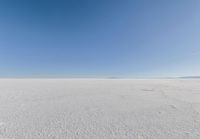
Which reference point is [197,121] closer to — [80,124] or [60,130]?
[80,124]

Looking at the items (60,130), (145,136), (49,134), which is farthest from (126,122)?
(49,134)

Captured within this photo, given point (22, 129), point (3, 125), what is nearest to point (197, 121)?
point (22, 129)

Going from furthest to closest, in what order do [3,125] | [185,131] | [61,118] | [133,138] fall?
[61,118] → [3,125] → [185,131] → [133,138]

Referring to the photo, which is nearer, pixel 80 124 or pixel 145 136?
pixel 145 136

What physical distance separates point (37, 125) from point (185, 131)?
3186 mm

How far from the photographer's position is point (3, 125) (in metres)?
2.33

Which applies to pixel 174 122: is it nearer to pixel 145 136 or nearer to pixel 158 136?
pixel 158 136

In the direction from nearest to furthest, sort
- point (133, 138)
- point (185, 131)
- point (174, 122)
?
point (133, 138) < point (185, 131) < point (174, 122)

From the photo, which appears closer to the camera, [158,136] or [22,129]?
[158,136]

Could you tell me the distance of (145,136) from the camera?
1.97m

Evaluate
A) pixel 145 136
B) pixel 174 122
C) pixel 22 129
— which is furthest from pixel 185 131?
pixel 22 129

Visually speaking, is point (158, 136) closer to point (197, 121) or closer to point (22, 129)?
point (197, 121)

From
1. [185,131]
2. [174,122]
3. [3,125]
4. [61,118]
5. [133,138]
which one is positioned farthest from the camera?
[61,118]

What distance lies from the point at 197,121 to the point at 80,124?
288cm
